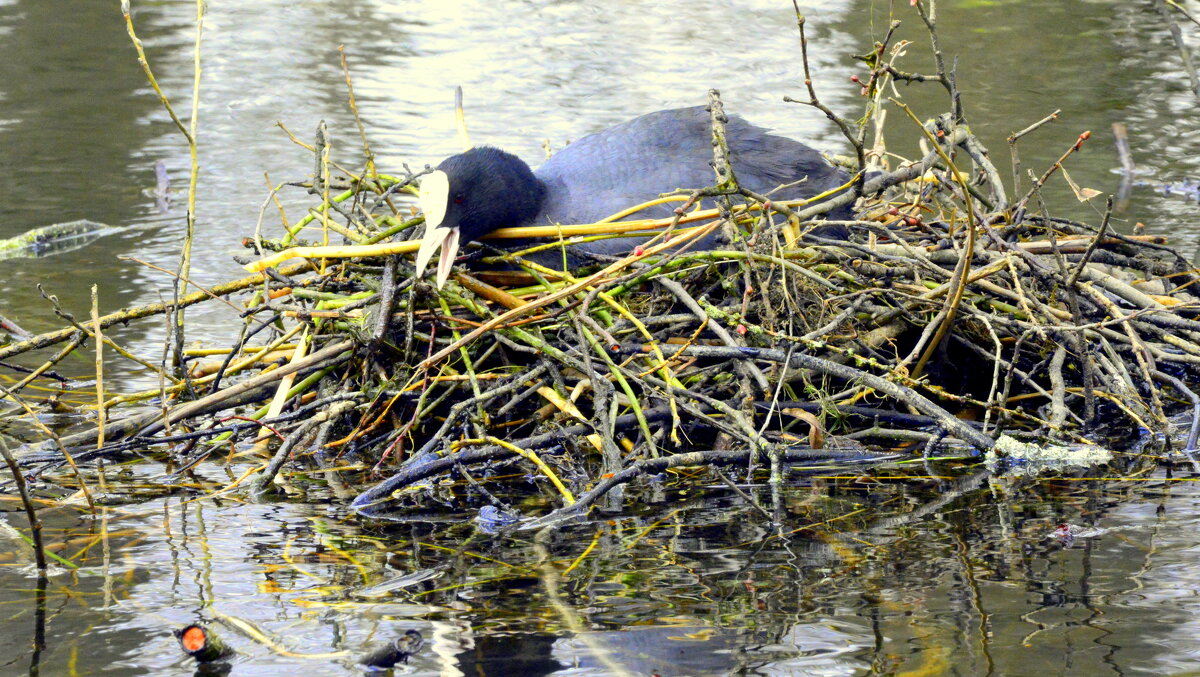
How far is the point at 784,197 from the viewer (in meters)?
3.94

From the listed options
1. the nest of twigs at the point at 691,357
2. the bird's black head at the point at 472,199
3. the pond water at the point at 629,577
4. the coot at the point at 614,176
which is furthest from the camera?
the coot at the point at 614,176

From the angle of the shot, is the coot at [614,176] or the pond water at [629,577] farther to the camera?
the coot at [614,176]

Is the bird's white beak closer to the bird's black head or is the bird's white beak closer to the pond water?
the bird's black head

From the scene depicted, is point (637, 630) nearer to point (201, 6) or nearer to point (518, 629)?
point (518, 629)

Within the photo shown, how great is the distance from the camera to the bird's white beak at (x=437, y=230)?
3326 mm

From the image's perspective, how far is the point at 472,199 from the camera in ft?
12.0

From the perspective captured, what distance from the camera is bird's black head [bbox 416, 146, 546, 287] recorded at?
3410mm

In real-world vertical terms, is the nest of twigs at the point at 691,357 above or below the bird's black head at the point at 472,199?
below

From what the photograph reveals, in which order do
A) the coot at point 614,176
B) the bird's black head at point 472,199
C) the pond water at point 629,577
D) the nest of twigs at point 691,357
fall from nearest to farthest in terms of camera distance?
the pond water at point 629,577 < the nest of twigs at point 691,357 < the bird's black head at point 472,199 < the coot at point 614,176

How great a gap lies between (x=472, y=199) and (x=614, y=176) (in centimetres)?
50

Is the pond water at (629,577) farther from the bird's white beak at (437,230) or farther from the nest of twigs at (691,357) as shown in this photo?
the bird's white beak at (437,230)

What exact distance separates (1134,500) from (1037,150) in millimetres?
4577

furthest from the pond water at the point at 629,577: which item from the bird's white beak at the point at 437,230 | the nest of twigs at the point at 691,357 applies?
the bird's white beak at the point at 437,230

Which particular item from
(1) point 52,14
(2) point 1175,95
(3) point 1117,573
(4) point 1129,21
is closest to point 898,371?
(3) point 1117,573
